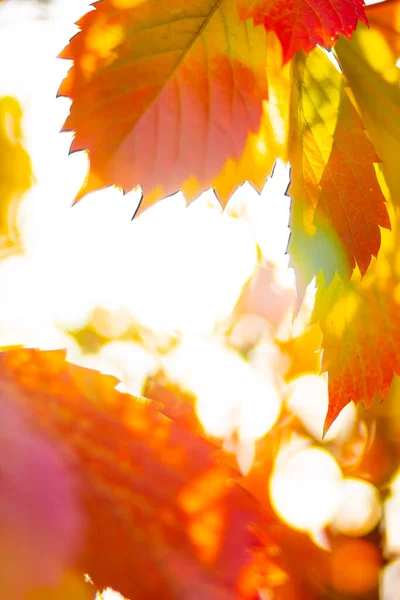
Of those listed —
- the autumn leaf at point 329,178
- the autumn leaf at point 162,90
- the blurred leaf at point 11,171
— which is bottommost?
the blurred leaf at point 11,171

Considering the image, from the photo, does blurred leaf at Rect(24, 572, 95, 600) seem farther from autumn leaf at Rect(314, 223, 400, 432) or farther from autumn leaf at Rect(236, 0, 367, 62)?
autumn leaf at Rect(236, 0, 367, 62)

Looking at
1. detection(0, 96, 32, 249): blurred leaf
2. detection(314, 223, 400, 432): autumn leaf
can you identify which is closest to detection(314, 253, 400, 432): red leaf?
detection(314, 223, 400, 432): autumn leaf

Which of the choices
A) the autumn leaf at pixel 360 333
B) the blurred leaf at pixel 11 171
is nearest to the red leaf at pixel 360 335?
the autumn leaf at pixel 360 333

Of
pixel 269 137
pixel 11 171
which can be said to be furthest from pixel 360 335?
pixel 11 171

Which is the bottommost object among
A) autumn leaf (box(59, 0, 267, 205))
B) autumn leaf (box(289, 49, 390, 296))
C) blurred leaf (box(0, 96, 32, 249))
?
blurred leaf (box(0, 96, 32, 249))

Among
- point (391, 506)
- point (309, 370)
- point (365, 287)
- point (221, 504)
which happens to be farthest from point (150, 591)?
point (391, 506)

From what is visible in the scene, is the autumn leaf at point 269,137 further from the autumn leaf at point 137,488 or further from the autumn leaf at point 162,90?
the autumn leaf at point 137,488

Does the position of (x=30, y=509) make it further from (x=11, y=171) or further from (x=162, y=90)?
(x=11, y=171)
